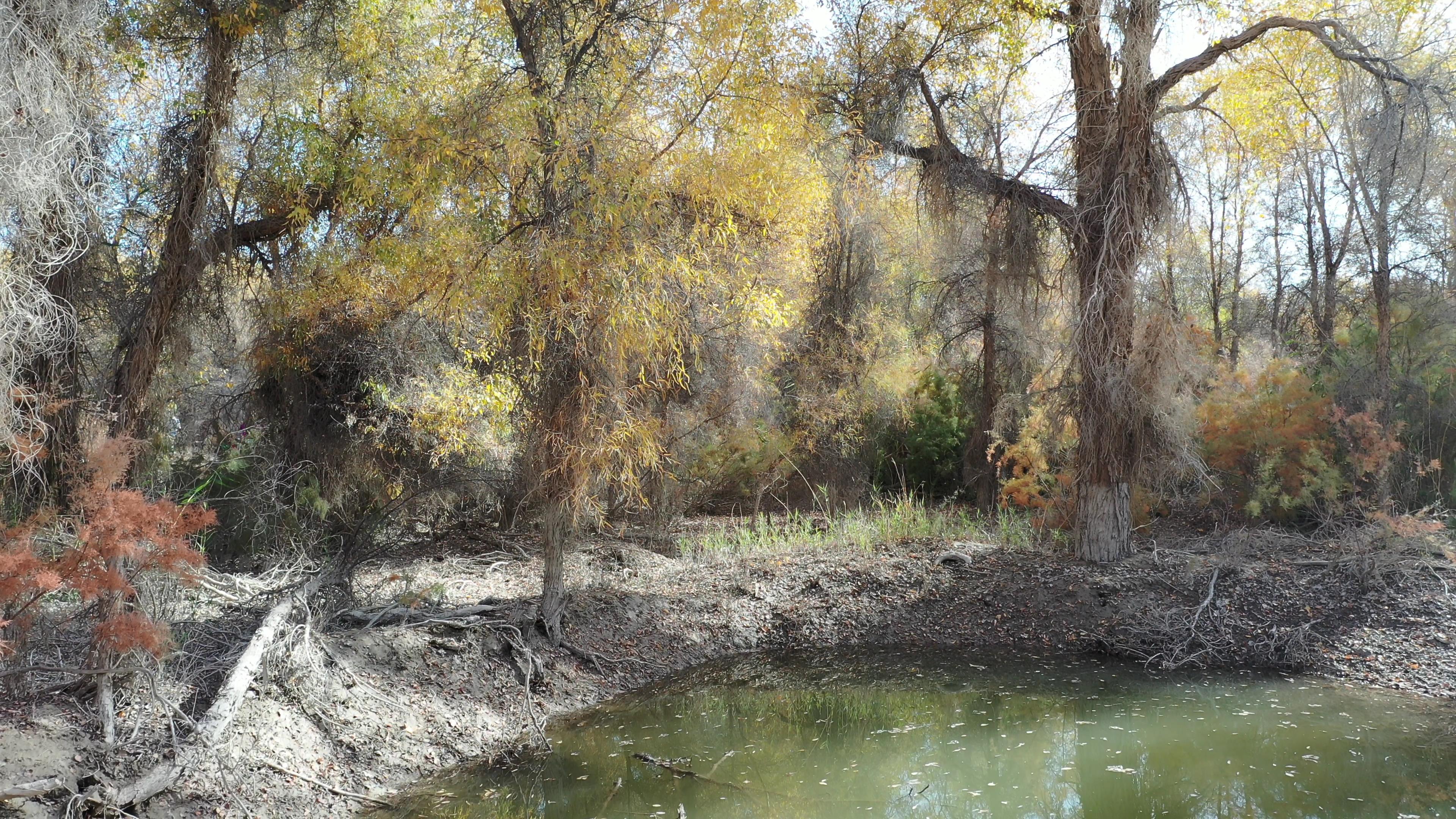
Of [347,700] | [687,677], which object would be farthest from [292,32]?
[687,677]

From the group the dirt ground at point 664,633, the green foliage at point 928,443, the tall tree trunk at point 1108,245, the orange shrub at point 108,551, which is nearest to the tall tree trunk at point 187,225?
the orange shrub at point 108,551

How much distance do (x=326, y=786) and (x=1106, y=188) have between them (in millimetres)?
7915

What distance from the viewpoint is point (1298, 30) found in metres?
8.15

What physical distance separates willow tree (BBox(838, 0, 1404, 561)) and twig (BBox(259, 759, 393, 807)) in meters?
6.70

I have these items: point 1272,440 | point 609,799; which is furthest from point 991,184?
point 609,799

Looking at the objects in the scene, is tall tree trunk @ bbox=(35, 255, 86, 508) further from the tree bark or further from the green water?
the tree bark

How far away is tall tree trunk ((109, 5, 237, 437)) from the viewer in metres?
6.38

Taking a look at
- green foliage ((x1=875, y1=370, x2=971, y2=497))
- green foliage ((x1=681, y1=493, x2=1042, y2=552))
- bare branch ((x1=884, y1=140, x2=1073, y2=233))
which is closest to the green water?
green foliage ((x1=681, y1=493, x2=1042, y2=552))

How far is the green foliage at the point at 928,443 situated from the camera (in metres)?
14.1

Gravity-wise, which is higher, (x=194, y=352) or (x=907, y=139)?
(x=907, y=139)

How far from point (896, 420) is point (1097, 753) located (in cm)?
849

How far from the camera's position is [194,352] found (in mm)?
7703

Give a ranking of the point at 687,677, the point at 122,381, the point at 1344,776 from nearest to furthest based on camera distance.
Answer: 1. the point at 1344,776
2. the point at 122,381
3. the point at 687,677

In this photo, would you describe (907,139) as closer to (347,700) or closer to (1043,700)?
(1043,700)
